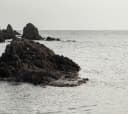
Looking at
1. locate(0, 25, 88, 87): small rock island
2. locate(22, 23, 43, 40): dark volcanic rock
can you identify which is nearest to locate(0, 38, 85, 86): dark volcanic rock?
locate(0, 25, 88, 87): small rock island

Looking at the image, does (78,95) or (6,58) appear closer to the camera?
(78,95)

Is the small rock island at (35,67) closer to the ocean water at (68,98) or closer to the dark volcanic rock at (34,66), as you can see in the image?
the dark volcanic rock at (34,66)

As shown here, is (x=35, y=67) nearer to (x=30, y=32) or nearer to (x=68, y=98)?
(x=68, y=98)

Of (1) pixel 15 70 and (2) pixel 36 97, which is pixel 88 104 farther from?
(1) pixel 15 70

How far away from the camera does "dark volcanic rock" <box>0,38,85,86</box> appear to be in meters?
31.5

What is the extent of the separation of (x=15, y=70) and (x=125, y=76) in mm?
10820

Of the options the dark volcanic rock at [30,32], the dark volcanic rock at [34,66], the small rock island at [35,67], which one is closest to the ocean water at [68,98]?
the small rock island at [35,67]

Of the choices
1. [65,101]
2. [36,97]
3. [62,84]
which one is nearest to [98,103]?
[65,101]

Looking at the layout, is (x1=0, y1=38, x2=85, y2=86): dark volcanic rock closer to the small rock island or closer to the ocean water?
the small rock island

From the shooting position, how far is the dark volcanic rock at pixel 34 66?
31.5m

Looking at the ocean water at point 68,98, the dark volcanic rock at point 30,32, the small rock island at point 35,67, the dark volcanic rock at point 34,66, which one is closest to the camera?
the ocean water at point 68,98

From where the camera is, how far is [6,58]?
35.6 m

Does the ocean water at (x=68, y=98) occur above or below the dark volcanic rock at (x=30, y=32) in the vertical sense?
below

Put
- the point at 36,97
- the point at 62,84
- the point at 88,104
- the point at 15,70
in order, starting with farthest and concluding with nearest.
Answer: the point at 15,70 < the point at 62,84 < the point at 36,97 < the point at 88,104
